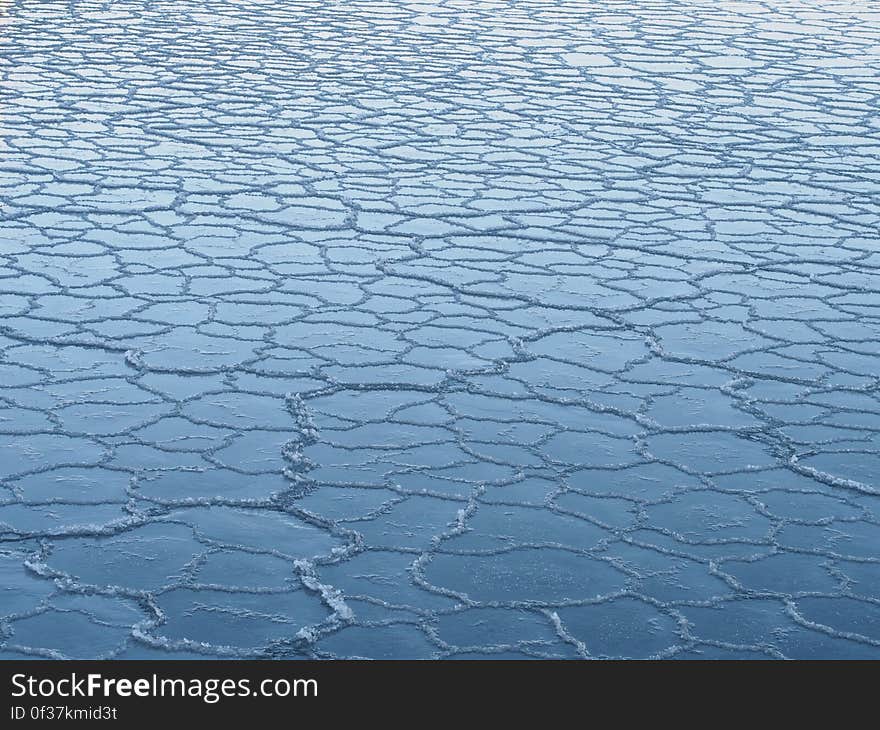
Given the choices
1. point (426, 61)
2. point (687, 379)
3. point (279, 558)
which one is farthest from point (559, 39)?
point (279, 558)

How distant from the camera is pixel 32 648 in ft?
10.7

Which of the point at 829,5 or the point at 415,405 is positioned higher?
→ the point at 415,405

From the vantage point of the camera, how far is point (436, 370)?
503 cm

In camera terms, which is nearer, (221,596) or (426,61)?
(221,596)

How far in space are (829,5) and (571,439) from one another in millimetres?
11247

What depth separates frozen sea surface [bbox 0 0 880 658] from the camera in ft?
11.6

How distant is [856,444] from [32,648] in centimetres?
255

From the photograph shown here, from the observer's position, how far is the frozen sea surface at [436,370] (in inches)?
140

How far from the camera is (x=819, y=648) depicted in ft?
11.1

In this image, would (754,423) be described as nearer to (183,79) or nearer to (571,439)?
(571,439)
